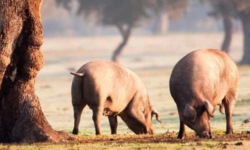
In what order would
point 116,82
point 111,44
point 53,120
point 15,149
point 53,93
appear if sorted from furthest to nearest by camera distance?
point 111,44 → point 53,93 → point 53,120 → point 116,82 → point 15,149

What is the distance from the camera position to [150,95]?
3478cm

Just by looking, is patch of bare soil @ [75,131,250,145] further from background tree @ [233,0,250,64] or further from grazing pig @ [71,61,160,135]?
background tree @ [233,0,250,64]

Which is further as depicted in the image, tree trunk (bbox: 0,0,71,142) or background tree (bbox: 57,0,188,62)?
background tree (bbox: 57,0,188,62)

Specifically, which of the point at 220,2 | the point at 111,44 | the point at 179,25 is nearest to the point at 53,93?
the point at 220,2

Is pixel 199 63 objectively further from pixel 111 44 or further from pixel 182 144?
pixel 111 44

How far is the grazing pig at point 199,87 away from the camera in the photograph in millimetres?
14312

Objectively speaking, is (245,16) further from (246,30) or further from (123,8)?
(123,8)

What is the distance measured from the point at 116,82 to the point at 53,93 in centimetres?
2195

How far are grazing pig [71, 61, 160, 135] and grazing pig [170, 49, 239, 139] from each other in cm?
264

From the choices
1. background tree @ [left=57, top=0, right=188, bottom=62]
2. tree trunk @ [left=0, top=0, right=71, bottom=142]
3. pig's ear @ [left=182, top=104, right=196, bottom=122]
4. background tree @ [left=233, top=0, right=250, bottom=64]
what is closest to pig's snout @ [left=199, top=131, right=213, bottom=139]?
pig's ear @ [left=182, top=104, right=196, bottom=122]

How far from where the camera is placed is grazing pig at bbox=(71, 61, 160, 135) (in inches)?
676

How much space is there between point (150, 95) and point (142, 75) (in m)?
17.7

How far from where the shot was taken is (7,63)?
1499 cm

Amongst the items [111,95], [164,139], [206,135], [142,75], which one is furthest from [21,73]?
[142,75]
